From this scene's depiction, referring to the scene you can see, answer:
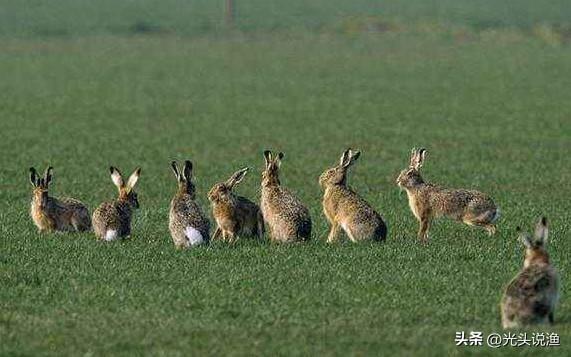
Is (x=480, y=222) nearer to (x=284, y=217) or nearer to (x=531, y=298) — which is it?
(x=284, y=217)

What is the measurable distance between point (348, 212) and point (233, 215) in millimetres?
1161

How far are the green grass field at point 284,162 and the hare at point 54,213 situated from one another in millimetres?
373

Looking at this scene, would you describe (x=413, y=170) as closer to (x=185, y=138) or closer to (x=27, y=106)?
(x=185, y=138)

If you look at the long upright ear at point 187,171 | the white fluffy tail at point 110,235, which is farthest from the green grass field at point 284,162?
the long upright ear at point 187,171

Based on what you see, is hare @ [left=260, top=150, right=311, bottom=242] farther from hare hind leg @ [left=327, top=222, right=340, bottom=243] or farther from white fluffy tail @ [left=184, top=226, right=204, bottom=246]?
white fluffy tail @ [left=184, top=226, right=204, bottom=246]

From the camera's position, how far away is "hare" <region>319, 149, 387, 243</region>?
614 inches

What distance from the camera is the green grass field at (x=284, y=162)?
1182cm

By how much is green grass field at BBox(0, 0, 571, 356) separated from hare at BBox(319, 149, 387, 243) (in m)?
0.23

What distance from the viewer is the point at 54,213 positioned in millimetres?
16578

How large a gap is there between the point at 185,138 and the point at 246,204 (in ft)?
46.0

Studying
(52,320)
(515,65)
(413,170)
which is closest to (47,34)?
(515,65)

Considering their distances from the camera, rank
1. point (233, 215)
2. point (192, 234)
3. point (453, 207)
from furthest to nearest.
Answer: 1. point (453, 207)
2. point (233, 215)
3. point (192, 234)

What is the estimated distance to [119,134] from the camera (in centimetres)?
3009

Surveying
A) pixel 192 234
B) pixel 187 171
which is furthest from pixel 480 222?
pixel 192 234
